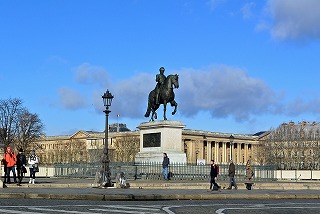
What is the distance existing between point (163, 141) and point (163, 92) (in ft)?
13.1

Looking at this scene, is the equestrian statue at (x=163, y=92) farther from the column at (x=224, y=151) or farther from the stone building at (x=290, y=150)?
the column at (x=224, y=151)

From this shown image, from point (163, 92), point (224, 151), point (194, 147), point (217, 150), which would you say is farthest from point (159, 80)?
point (224, 151)

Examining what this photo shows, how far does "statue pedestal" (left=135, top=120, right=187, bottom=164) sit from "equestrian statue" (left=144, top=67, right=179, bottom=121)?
1.30 m

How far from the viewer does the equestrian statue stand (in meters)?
45.4

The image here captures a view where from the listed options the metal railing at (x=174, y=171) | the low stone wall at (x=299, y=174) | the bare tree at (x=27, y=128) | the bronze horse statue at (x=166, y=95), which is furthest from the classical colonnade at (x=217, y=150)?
the bronze horse statue at (x=166, y=95)

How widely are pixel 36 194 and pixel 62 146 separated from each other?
17532 cm

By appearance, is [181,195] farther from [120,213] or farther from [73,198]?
[120,213]

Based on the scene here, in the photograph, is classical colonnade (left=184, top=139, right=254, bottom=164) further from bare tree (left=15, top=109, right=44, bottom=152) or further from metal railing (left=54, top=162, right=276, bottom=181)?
A: metal railing (left=54, top=162, right=276, bottom=181)

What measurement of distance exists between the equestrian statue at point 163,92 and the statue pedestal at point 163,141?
1302mm

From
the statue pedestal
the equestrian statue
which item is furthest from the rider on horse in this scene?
the statue pedestal

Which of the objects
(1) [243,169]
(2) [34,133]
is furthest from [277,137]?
(1) [243,169]

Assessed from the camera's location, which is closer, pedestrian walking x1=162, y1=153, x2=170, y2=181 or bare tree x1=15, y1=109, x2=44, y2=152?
pedestrian walking x1=162, y1=153, x2=170, y2=181

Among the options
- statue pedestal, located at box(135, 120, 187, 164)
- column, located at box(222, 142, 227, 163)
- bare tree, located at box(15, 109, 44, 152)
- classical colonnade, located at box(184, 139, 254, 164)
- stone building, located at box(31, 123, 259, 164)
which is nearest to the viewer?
→ statue pedestal, located at box(135, 120, 187, 164)

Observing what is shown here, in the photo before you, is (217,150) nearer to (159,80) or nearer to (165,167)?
(159,80)
